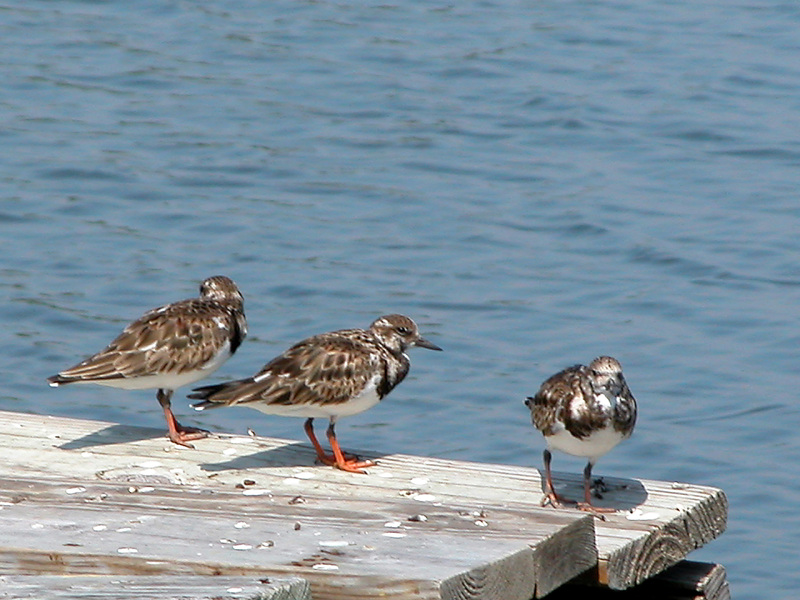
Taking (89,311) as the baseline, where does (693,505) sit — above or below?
above

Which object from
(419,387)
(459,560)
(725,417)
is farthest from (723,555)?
(459,560)

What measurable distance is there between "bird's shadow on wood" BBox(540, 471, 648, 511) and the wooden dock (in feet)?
0.04

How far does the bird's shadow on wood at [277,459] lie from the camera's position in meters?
6.11

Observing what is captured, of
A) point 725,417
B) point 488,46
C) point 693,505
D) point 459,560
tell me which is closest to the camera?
point 459,560

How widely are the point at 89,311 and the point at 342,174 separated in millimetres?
3318

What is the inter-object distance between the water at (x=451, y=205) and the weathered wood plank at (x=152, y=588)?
4827 mm

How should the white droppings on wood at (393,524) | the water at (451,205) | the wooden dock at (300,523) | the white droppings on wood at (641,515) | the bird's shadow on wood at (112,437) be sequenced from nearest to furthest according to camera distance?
the wooden dock at (300,523)
the white droppings on wood at (393,524)
the white droppings on wood at (641,515)
the bird's shadow on wood at (112,437)
the water at (451,205)

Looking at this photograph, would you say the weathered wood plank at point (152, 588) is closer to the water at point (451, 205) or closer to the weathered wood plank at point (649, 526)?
the weathered wood plank at point (649, 526)

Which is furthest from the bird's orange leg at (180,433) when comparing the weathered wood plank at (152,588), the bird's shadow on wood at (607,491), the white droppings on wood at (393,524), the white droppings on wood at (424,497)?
the weathered wood plank at (152,588)

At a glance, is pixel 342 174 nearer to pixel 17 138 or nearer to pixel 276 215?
pixel 276 215

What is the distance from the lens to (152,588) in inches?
146

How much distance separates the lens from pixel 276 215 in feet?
42.6

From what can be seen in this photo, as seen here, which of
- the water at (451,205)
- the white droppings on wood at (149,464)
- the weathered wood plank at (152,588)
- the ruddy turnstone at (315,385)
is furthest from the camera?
the water at (451,205)

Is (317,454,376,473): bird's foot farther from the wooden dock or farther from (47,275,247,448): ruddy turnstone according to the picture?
(47,275,247,448): ruddy turnstone
